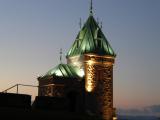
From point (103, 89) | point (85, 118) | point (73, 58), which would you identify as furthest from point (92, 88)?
point (85, 118)

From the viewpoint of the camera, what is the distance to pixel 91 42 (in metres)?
52.7

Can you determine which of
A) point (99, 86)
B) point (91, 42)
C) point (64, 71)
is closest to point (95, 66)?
point (99, 86)

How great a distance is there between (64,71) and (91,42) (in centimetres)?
518

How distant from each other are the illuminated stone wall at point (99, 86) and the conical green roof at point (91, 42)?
98 centimetres

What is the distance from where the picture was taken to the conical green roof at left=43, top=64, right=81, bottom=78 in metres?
49.6

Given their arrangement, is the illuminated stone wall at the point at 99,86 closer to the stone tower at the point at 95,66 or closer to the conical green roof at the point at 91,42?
the stone tower at the point at 95,66

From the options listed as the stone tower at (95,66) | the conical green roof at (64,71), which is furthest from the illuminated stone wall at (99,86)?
the conical green roof at (64,71)

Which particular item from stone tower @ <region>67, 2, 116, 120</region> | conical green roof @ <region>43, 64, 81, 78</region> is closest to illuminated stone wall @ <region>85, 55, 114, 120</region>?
stone tower @ <region>67, 2, 116, 120</region>

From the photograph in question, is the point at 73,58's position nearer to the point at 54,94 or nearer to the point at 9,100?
the point at 54,94

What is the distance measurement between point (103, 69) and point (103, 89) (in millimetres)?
2384

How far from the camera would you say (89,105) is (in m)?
50.1

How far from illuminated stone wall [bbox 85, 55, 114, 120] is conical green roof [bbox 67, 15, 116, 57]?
38.5 inches

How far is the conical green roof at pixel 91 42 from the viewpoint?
171ft

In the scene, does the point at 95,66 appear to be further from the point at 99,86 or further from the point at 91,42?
the point at 91,42
